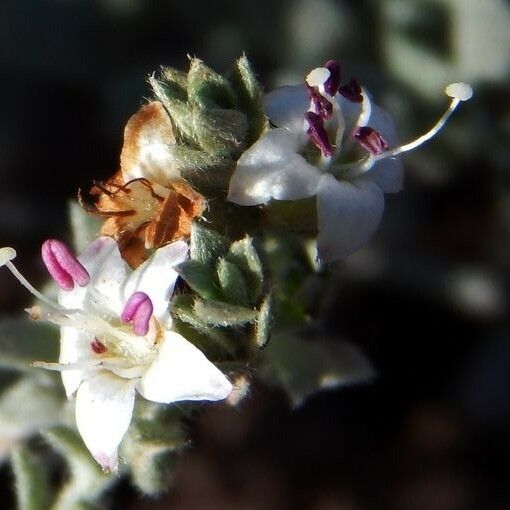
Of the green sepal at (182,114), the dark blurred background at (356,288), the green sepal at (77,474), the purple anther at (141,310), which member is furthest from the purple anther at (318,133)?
the dark blurred background at (356,288)

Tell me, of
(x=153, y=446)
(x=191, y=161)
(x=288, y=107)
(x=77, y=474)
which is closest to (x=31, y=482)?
(x=77, y=474)

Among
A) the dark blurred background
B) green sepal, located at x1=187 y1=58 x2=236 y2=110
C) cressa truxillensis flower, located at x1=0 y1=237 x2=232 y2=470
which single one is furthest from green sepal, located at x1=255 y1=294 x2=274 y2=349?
the dark blurred background


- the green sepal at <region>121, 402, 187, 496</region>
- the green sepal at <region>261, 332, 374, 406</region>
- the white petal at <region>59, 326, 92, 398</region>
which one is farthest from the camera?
the green sepal at <region>261, 332, 374, 406</region>

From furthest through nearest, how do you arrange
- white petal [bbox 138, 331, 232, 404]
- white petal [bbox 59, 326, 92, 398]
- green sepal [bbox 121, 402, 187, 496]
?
1. green sepal [bbox 121, 402, 187, 496]
2. white petal [bbox 59, 326, 92, 398]
3. white petal [bbox 138, 331, 232, 404]

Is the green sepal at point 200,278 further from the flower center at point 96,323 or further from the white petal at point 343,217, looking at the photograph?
the white petal at point 343,217

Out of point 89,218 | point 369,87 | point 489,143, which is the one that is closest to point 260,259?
point 89,218

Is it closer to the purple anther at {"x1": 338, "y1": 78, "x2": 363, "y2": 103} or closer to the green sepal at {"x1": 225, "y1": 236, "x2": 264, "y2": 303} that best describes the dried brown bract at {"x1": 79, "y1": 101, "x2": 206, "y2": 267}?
the green sepal at {"x1": 225, "y1": 236, "x2": 264, "y2": 303}

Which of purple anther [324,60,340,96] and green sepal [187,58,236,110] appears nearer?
green sepal [187,58,236,110]

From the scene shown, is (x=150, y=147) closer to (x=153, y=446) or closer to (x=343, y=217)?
(x=343, y=217)
